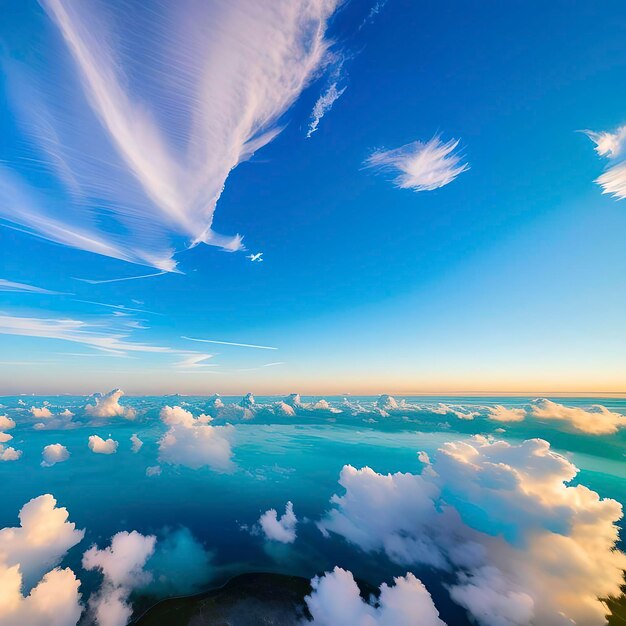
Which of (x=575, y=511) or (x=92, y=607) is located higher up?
(x=575, y=511)

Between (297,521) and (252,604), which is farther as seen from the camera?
(297,521)

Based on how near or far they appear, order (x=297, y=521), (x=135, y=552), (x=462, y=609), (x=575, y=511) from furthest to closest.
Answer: (x=297, y=521) → (x=135, y=552) → (x=462, y=609) → (x=575, y=511)

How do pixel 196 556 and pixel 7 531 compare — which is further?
pixel 196 556

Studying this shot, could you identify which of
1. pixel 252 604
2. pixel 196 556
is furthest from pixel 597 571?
pixel 196 556

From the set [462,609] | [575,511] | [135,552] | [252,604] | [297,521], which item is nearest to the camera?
[575,511]

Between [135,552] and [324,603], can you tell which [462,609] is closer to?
[324,603]

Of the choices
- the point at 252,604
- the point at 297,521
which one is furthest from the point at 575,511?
the point at 297,521

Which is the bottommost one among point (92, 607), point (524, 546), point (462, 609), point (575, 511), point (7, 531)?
point (462, 609)

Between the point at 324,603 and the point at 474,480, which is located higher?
the point at 474,480

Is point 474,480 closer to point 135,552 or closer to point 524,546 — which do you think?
point 524,546
